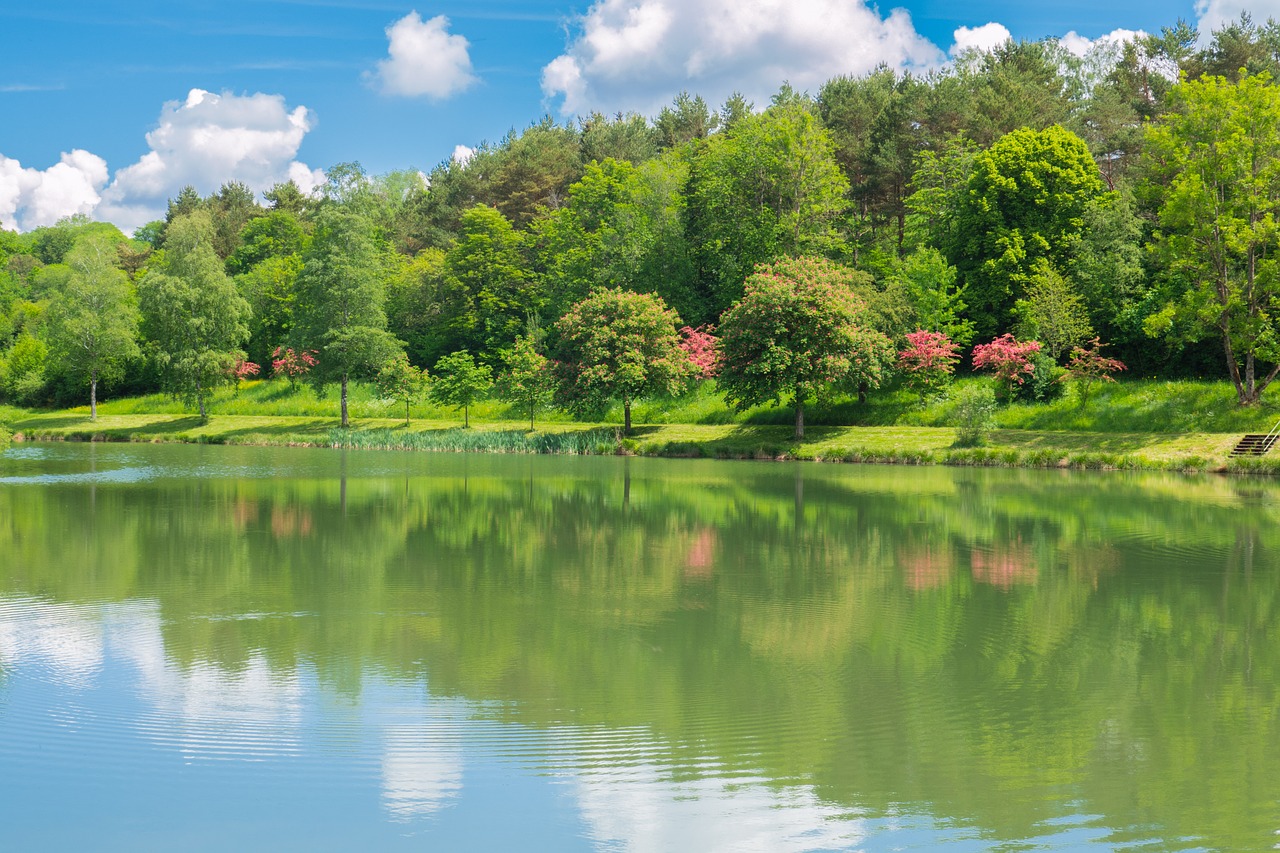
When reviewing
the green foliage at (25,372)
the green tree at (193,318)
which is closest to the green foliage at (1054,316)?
the green tree at (193,318)

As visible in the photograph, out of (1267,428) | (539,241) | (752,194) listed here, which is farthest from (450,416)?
(1267,428)

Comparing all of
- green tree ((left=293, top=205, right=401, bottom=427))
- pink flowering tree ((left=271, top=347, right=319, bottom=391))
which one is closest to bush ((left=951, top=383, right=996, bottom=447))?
green tree ((left=293, top=205, right=401, bottom=427))

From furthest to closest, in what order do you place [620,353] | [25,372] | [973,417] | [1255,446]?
[25,372] → [620,353] → [973,417] → [1255,446]

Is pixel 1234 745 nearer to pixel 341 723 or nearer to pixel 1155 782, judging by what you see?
pixel 1155 782

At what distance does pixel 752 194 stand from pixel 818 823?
5323cm

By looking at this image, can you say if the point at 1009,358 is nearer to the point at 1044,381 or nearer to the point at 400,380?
the point at 1044,381

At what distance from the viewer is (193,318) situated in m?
57.4

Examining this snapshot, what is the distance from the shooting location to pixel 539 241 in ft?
218

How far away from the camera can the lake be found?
618 cm

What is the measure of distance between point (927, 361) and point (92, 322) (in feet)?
153

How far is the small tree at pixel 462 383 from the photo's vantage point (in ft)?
174

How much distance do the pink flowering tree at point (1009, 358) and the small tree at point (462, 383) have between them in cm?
2440

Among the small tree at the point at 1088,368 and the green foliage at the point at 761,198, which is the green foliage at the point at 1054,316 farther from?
the green foliage at the point at 761,198

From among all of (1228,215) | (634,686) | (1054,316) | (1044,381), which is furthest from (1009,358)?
(634,686)
